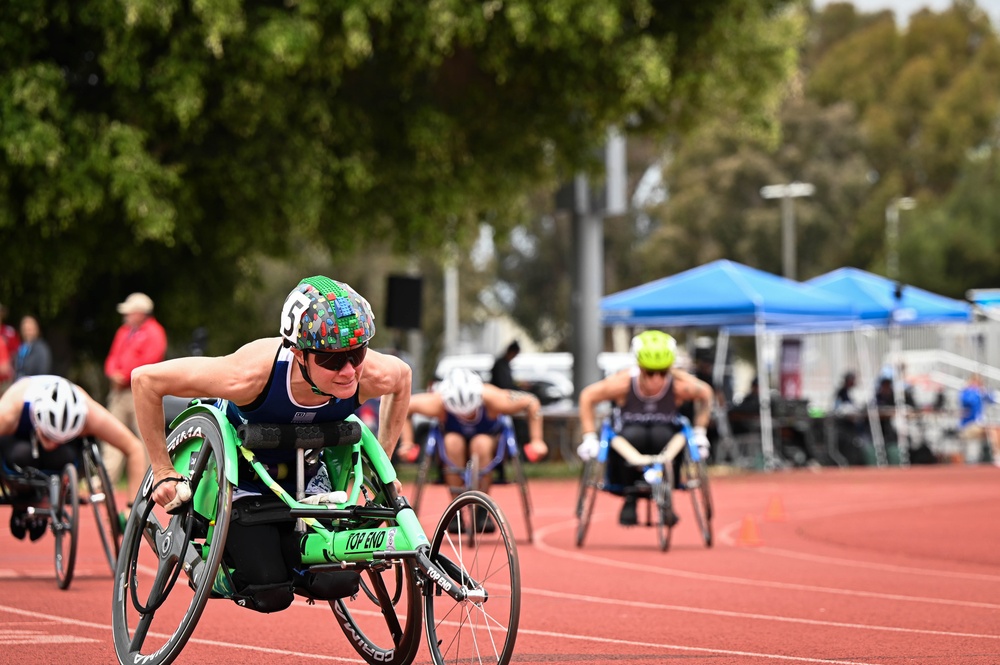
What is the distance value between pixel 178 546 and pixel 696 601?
469 cm

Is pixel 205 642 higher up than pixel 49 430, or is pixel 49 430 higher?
pixel 49 430

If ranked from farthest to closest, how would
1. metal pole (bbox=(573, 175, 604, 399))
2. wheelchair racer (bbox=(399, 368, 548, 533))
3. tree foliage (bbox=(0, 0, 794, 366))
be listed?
metal pole (bbox=(573, 175, 604, 399)), tree foliage (bbox=(0, 0, 794, 366)), wheelchair racer (bbox=(399, 368, 548, 533))

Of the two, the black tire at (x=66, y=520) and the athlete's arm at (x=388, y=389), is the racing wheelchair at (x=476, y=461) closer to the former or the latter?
the black tire at (x=66, y=520)

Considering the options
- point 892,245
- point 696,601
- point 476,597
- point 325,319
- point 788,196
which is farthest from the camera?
point 892,245

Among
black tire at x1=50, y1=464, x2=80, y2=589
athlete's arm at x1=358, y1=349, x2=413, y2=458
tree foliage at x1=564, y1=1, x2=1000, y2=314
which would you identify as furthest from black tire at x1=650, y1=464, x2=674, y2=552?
tree foliage at x1=564, y1=1, x2=1000, y2=314

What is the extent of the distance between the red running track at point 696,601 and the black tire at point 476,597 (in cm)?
140

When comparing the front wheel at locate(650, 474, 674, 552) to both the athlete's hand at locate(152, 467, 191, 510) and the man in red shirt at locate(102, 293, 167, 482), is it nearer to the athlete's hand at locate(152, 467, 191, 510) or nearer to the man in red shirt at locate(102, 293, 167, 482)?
the man in red shirt at locate(102, 293, 167, 482)

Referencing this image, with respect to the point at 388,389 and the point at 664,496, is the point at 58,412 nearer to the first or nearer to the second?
the point at 388,389

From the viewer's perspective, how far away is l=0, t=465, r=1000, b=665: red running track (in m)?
8.30

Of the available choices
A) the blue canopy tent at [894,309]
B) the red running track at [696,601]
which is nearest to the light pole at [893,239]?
the blue canopy tent at [894,309]

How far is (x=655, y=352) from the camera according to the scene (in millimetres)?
14172

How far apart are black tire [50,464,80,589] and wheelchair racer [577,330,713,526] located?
4430 millimetres

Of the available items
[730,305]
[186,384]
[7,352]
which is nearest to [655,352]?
[186,384]

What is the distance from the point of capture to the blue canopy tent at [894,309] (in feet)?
98.9
